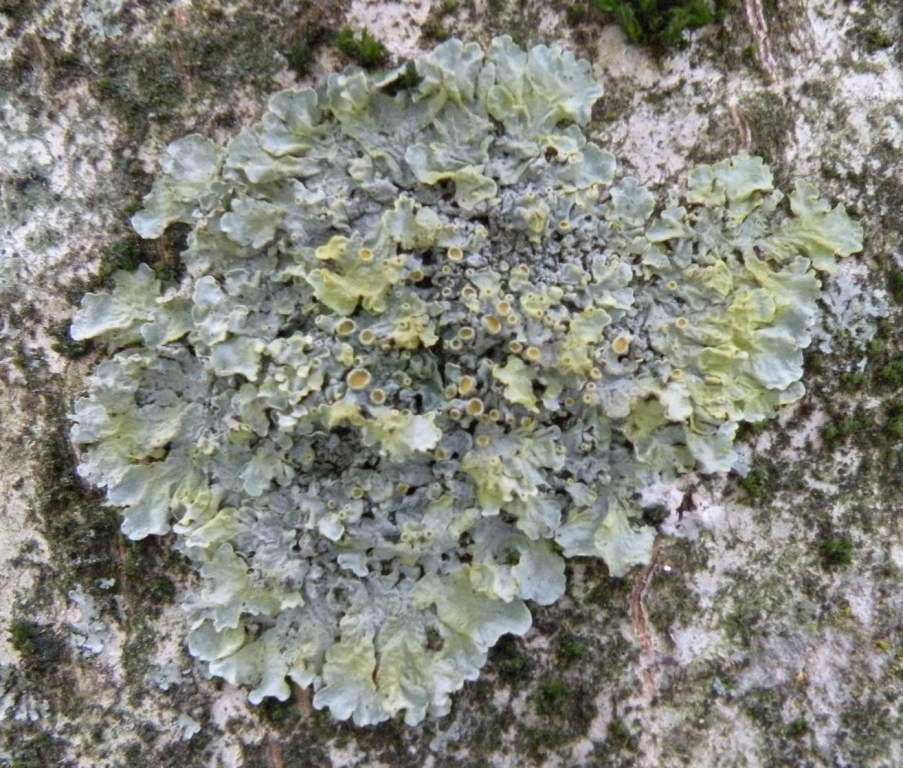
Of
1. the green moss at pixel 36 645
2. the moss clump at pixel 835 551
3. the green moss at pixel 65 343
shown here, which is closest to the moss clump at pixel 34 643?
the green moss at pixel 36 645

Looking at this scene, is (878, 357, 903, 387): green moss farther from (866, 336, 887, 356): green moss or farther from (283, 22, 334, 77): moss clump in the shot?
(283, 22, 334, 77): moss clump

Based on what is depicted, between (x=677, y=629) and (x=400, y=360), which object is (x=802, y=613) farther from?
(x=400, y=360)

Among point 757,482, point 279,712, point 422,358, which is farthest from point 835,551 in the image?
point 279,712

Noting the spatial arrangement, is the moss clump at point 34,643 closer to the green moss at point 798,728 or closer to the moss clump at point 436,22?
the moss clump at point 436,22

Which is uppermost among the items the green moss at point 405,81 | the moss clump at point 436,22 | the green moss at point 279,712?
the moss clump at point 436,22

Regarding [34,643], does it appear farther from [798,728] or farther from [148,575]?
[798,728]

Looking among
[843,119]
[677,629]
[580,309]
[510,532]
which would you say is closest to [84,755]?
[510,532]

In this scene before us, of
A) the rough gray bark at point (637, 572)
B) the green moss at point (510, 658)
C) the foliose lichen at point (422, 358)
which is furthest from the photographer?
the green moss at point (510, 658)
